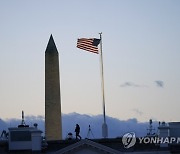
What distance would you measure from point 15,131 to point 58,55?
3801cm

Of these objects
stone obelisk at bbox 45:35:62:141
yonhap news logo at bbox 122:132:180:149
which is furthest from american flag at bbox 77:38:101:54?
stone obelisk at bbox 45:35:62:141

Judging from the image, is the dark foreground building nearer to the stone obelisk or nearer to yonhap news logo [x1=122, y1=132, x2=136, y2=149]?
yonhap news logo [x1=122, y1=132, x2=136, y2=149]

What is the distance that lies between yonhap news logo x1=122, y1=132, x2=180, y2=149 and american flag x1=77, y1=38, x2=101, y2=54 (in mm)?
12691

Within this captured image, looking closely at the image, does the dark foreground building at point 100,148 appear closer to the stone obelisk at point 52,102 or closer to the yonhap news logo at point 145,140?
the yonhap news logo at point 145,140

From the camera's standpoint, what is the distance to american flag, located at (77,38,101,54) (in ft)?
363

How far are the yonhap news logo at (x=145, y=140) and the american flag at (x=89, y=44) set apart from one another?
1269 centimetres

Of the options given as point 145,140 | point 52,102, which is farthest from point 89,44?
point 52,102

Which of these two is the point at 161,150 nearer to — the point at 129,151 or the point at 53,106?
the point at 129,151

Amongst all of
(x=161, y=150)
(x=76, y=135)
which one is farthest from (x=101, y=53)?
(x=161, y=150)

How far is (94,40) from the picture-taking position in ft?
364

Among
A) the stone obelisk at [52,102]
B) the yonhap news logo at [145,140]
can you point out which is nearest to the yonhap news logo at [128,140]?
the yonhap news logo at [145,140]

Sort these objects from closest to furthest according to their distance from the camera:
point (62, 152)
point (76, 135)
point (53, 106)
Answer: point (62, 152) → point (76, 135) → point (53, 106)

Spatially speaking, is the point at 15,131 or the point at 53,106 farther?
the point at 53,106

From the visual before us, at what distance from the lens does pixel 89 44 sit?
11112 cm
